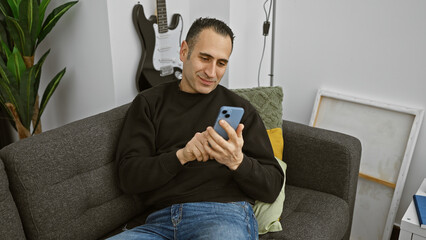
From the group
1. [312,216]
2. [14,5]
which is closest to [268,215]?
[312,216]

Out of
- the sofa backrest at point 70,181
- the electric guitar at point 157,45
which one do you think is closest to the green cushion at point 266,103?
the electric guitar at point 157,45

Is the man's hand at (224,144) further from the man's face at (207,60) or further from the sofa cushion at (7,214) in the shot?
the sofa cushion at (7,214)

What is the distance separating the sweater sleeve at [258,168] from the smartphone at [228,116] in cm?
18

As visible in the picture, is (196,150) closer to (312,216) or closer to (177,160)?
(177,160)

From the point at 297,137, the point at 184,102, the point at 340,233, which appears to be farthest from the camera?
the point at 297,137

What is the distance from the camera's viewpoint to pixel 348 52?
7.58ft

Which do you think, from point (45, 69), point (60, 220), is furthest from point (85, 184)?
point (45, 69)

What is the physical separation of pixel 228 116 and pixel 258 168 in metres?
0.31

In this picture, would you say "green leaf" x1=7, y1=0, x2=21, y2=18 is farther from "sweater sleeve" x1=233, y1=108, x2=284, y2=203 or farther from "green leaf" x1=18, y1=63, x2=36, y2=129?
"sweater sleeve" x1=233, y1=108, x2=284, y2=203

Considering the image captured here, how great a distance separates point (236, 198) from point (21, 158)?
75cm

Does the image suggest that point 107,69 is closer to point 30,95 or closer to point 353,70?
point 30,95

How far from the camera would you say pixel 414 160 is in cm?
219

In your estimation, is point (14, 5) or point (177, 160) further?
point (14, 5)

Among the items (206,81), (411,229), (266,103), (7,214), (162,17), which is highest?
(162,17)
